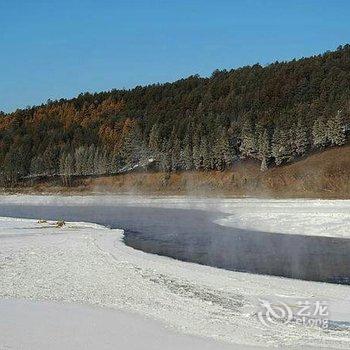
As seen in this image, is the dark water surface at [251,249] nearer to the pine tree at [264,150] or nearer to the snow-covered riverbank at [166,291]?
the snow-covered riverbank at [166,291]

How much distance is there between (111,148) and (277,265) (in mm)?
128689

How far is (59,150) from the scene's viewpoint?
15600 cm

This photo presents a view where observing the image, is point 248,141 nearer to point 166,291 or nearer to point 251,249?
point 251,249

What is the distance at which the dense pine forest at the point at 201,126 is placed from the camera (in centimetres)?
10700

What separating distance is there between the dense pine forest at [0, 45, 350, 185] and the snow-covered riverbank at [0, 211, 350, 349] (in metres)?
80.3

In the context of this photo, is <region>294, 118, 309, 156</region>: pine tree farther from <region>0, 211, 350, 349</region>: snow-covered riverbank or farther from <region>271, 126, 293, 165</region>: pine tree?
<region>0, 211, 350, 349</region>: snow-covered riverbank

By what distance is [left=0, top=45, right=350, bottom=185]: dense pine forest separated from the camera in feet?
351

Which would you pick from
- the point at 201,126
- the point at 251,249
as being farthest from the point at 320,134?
the point at 251,249

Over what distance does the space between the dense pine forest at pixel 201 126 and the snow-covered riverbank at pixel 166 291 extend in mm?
80344

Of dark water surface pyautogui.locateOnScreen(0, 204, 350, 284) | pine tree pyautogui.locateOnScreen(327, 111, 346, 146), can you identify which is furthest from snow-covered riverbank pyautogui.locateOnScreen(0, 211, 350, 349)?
pine tree pyautogui.locateOnScreen(327, 111, 346, 146)

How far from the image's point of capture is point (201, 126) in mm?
131500

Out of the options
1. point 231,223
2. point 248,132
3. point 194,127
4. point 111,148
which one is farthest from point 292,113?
point 231,223

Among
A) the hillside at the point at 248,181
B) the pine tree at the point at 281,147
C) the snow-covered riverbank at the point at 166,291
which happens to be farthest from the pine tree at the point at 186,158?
the snow-covered riverbank at the point at 166,291

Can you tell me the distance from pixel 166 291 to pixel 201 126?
114 metres
